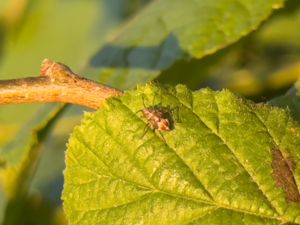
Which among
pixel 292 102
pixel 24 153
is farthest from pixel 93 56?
pixel 292 102

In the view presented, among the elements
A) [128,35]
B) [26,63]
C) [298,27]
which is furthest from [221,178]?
[26,63]

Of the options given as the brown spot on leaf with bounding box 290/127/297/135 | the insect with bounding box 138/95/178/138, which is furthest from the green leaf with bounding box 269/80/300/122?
the insect with bounding box 138/95/178/138

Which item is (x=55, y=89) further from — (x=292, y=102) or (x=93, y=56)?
(x=93, y=56)

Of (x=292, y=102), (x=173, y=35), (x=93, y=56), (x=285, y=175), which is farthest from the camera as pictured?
(x=93, y=56)

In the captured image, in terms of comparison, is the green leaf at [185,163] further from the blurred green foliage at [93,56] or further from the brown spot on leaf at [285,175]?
the blurred green foliage at [93,56]

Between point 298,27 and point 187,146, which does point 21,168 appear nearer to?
point 187,146

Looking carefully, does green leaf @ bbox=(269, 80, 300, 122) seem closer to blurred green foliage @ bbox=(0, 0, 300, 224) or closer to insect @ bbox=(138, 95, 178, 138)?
insect @ bbox=(138, 95, 178, 138)
